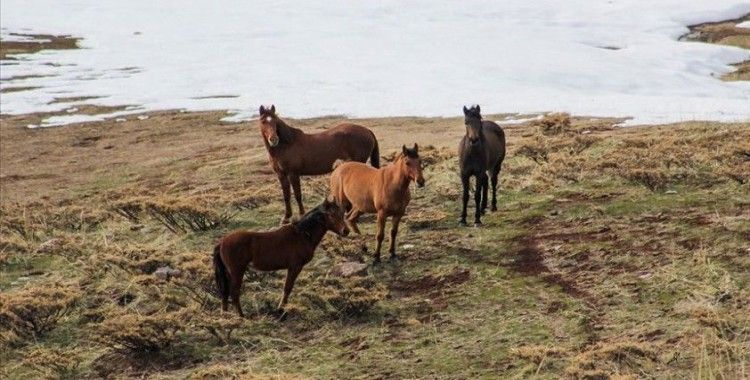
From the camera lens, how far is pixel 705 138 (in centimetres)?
1725

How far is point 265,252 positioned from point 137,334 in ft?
5.49

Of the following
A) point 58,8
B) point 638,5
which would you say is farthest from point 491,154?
point 58,8

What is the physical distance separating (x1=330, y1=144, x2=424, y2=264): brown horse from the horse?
1.26m

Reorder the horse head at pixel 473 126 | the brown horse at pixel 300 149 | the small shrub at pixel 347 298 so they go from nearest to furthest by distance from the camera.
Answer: the small shrub at pixel 347 298 → the horse head at pixel 473 126 → the brown horse at pixel 300 149

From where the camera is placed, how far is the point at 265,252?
969cm

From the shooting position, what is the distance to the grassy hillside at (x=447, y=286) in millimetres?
7664

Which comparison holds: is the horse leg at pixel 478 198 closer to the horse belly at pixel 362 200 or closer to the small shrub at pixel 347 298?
the horse belly at pixel 362 200

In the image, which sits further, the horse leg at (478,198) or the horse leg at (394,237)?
the horse leg at (478,198)

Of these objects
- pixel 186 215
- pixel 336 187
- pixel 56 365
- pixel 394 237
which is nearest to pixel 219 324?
pixel 56 365

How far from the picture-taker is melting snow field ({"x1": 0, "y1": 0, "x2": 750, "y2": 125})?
3859 cm

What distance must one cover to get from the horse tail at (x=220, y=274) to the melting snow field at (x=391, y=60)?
67.7 ft

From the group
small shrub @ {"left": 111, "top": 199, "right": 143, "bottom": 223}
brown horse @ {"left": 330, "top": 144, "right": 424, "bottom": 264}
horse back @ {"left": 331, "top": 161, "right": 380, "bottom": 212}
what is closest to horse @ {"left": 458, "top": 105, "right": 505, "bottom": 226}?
brown horse @ {"left": 330, "top": 144, "right": 424, "bottom": 264}

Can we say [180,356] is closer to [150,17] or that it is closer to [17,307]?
[17,307]

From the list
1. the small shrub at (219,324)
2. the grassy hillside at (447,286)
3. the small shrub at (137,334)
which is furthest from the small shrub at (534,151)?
the small shrub at (137,334)
